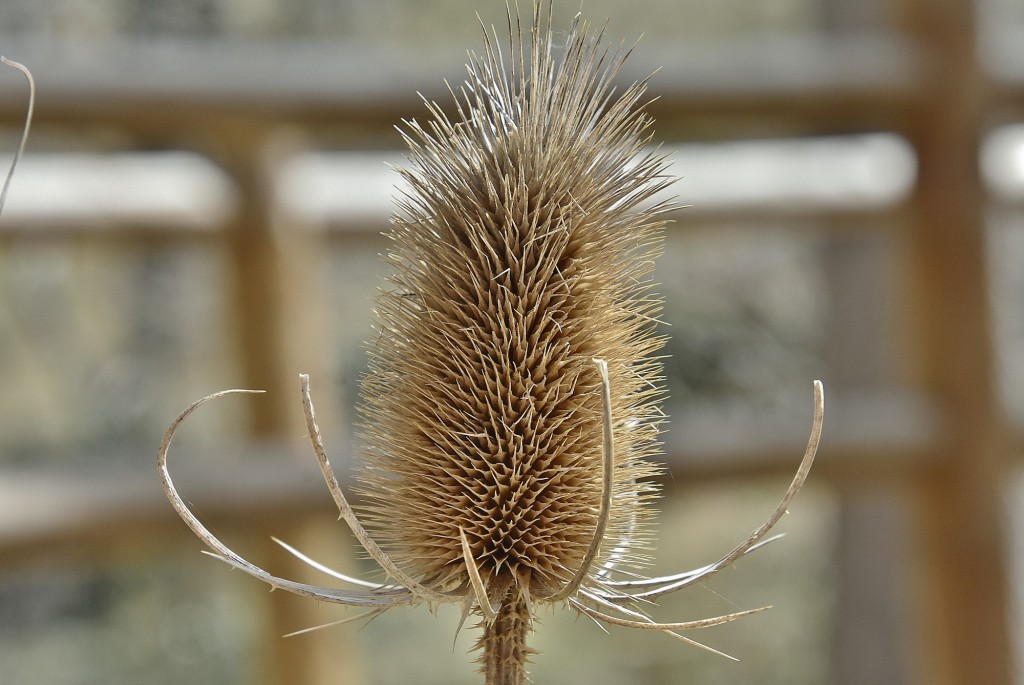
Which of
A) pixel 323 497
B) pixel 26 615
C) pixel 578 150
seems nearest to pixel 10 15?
pixel 26 615

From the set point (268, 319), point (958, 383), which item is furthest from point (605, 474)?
point (958, 383)

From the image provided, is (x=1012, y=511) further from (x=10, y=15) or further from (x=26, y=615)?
(x=26, y=615)

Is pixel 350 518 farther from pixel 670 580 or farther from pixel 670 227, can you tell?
pixel 670 227

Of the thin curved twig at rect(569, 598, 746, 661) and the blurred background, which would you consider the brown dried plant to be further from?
the blurred background

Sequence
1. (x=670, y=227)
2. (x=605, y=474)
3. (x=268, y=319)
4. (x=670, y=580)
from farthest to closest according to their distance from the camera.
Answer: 1. (x=670, y=227)
2. (x=268, y=319)
3. (x=670, y=580)
4. (x=605, y=474)

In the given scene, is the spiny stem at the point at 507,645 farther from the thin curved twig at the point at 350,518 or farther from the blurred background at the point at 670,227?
the blurred background at the point at 670,227

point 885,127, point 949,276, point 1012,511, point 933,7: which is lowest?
point 1012,511
